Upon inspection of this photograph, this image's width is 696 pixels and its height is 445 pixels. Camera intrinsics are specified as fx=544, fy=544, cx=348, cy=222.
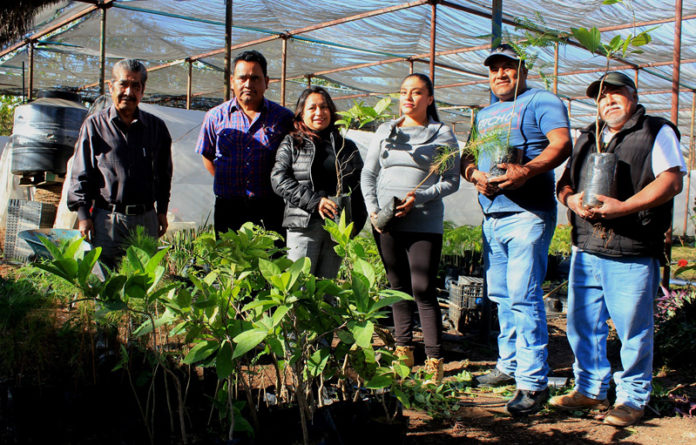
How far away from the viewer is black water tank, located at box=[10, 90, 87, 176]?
263 inches

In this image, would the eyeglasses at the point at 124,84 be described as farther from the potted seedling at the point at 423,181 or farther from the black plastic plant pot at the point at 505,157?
the black plastic plant pot at the point at 505,157

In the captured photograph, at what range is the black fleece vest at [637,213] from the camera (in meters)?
2.37

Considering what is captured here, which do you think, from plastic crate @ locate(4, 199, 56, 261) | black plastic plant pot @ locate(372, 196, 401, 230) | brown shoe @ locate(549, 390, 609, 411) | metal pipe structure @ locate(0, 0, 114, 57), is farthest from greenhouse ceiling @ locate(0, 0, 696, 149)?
brown shoe @ locate(549, 390, 609, 411)

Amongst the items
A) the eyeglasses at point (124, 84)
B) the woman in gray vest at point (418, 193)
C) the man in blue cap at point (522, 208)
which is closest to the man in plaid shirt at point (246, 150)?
the eyeglasses at point (124, 84)

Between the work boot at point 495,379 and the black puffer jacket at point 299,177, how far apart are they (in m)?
1.07

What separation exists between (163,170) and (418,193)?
1.47m

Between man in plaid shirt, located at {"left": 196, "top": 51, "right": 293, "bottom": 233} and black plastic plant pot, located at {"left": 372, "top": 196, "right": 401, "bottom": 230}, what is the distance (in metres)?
0.63

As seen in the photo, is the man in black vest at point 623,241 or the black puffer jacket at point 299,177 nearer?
the man in black vest at point 623,241

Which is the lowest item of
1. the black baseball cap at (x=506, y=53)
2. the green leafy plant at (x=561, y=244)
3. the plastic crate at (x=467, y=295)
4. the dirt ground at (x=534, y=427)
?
the dirt ground at (x=534, y=427)

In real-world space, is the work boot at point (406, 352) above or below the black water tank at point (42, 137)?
below

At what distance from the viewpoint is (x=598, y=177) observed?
2.35 metres

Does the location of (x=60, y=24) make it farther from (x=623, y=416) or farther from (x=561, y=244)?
(x=623, y=416)

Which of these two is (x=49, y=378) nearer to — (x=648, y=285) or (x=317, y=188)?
(x=317, y=188)

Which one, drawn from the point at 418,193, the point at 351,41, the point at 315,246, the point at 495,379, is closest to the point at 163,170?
the point at 315,246
